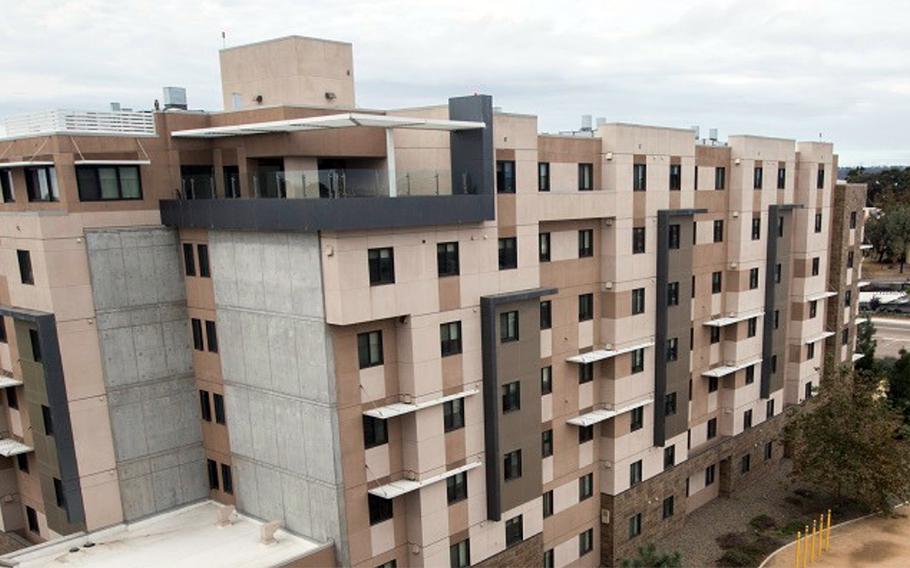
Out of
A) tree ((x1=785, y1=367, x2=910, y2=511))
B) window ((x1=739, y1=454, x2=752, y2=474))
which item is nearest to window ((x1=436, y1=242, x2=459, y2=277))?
tree ((x1=785, y1=367, x2=910, y2=511))

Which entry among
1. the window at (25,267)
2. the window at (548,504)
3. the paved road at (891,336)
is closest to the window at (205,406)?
the window at (25,267)

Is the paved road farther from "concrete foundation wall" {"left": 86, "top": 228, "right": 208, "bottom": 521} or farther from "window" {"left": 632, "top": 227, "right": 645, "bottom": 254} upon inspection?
"concrete foundation wall" {"left": 86, "top": 228, "right": 208, "bottom": 521}

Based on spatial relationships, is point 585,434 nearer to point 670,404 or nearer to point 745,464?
point 670,404

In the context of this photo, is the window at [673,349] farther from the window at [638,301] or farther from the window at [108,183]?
the window at [108,183]

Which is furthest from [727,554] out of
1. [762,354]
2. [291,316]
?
[291,316]

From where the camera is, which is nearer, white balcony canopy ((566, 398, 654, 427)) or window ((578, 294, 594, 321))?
white balcony canopy ((566, 398, 654, 427))

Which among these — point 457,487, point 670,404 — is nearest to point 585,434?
point 670,404

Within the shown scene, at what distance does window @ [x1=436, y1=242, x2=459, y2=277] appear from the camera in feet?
93.0

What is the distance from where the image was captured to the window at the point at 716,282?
43734 mm

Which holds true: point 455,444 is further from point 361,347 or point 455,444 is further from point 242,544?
point 242,544

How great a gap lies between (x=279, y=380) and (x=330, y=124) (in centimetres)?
1069

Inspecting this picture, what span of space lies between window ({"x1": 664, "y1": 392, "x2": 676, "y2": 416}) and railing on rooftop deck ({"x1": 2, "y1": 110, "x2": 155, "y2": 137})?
3063cm

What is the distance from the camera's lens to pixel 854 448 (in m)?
41.6

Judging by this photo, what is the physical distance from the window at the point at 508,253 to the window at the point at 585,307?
5.73 metres
